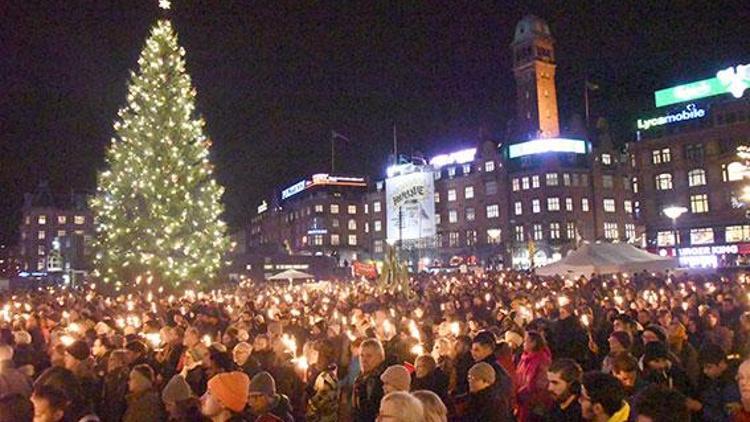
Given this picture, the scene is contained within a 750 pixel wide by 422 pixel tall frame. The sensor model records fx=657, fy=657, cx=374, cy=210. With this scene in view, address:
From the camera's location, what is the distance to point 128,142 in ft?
81.2

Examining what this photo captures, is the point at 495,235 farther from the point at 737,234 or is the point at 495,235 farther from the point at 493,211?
the point at 737,234

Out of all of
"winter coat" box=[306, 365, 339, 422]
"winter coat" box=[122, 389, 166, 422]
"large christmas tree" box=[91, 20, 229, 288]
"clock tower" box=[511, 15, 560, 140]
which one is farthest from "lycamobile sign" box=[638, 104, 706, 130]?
"winter coat" box=[122, 389, 166, 422]

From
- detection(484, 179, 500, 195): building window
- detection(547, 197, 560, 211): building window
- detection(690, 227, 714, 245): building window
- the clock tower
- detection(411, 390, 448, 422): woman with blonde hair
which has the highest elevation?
the clock tower

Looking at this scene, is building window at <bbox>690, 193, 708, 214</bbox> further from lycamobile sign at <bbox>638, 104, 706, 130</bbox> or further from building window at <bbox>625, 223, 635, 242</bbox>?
building window at <bbox>625, 223, 635, 242</bbox>

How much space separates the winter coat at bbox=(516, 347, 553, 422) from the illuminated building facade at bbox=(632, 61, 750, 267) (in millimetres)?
64623

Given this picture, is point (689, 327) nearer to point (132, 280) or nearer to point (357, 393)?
point (357, 393)

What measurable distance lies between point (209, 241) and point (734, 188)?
63493mm

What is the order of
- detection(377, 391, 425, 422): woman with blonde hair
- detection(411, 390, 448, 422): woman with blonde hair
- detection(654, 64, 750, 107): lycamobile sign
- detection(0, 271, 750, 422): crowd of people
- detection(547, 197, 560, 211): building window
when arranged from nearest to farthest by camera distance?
detection(377, 391, 425, 422): woman with blonde hair
detection(411, 390, 448, 422): woman with blonde hair
detection(0, 271, 750, 422): crowd of people
detection(654, 64, 750, 107): lycamobile sign
detection(547, 197, 560, 211): building window

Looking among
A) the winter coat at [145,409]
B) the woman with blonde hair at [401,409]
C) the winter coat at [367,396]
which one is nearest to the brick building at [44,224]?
the winter coat at [145,409]

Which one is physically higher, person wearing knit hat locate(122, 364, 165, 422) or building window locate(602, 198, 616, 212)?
building window locate(602, 198, 616, 212)

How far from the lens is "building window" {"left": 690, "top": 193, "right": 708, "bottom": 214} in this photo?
73.0m

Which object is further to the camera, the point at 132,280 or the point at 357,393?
the point at 132,280

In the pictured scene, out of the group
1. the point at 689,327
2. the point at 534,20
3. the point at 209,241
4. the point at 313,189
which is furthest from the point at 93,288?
the point at 313,189

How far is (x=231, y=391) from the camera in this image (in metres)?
5.34
